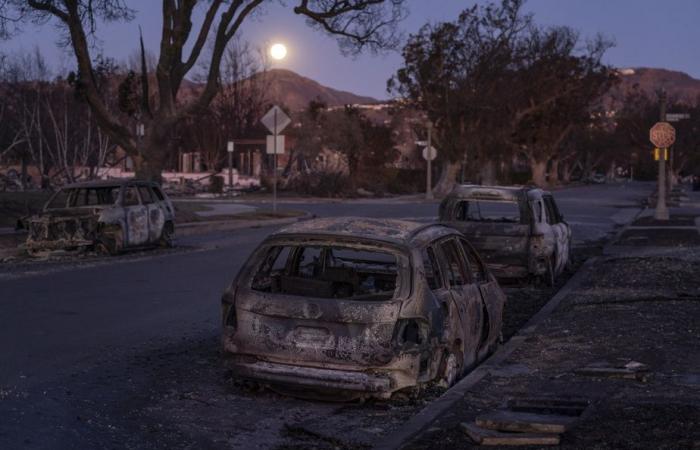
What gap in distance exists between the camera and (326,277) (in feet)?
29.1

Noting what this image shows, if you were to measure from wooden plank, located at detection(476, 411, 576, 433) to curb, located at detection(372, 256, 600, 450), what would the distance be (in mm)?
418

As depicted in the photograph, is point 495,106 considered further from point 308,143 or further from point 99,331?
point 99,331

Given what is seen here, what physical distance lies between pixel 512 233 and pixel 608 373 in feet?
21.8

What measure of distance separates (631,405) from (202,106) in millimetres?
24062

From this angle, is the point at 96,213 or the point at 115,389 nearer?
the point at 115,389

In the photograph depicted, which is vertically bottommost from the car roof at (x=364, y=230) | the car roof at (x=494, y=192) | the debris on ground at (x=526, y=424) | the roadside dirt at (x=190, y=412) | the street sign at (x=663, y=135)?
the roadside dirt at (x=190, y=412)

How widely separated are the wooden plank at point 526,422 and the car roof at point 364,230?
1.72 meters

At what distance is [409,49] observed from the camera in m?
63.0

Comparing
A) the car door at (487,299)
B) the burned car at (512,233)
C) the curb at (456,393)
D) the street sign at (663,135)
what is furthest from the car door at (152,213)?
the street sign at (663,135)

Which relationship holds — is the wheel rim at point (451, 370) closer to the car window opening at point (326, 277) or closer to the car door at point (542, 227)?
the car window opening at point (326, 277)

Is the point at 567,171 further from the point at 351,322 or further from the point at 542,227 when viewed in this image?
the point at 351,322

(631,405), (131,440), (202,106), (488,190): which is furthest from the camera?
(202,106)

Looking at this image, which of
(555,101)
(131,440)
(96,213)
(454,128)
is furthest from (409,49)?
(131,440)

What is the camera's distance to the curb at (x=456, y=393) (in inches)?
248
